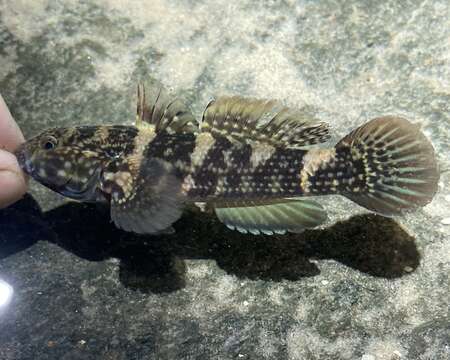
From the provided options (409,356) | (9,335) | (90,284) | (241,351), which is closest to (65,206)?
(90,284)

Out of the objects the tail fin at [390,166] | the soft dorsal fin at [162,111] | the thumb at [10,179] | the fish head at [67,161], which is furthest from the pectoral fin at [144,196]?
the tail fin at [390,166]

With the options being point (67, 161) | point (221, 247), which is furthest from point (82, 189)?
point (221, 247)

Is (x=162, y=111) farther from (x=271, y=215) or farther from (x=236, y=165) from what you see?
(x=271, y=215)

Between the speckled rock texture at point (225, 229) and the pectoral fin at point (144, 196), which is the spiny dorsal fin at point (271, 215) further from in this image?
the speckled rock texture at point (225, 229)

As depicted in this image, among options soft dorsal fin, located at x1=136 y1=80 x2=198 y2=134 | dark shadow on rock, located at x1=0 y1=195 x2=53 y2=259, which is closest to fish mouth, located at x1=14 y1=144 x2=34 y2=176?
dark shadow on rock, located at x1=0 y1=195 x2=53 y2=259

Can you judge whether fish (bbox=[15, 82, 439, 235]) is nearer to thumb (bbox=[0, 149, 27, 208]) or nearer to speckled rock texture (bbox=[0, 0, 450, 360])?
thumb (bbox=[0, 149, 27, 208])
